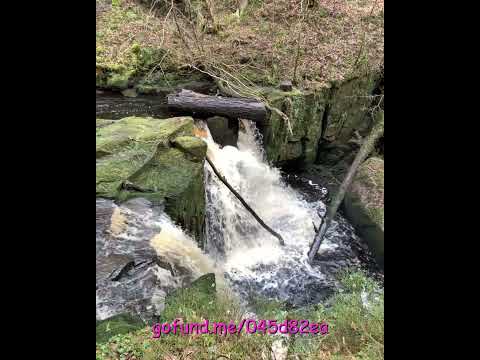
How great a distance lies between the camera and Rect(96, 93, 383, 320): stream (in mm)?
3922

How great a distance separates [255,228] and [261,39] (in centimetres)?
582

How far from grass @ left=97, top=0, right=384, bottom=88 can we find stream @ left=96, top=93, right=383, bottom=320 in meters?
1.70

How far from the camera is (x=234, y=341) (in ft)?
10.1

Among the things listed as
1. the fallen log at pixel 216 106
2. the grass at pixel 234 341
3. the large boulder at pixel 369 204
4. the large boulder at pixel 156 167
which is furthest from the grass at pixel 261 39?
the grass at pixel 234 341

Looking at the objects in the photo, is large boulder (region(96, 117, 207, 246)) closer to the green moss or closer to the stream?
the green moss

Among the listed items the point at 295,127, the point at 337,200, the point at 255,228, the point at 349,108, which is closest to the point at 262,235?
the point at 255,228

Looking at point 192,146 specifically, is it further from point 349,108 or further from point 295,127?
point 349,108

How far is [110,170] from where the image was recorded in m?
5.07

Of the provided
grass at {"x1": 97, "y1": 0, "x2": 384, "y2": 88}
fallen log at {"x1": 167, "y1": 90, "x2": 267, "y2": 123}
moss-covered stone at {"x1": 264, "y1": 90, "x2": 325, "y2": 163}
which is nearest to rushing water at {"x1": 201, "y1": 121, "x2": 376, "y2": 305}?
moss-covered stone at {"x1": 264, "y1": 90, "x2": 325, "y2": 163}
